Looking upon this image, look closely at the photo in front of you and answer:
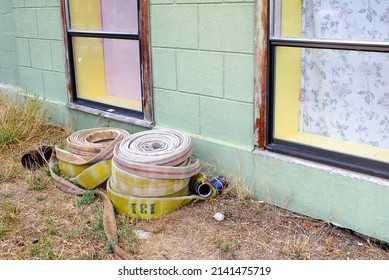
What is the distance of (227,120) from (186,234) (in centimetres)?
98

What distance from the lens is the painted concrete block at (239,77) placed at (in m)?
3.55

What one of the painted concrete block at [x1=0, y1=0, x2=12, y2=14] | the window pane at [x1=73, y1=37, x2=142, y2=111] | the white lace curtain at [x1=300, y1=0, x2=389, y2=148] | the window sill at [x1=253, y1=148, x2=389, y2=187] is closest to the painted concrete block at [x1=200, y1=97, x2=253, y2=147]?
the window sill at [x1=253, y1=148, x2=389, y2=187]

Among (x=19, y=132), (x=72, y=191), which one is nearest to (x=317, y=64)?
(x=72, y=191)

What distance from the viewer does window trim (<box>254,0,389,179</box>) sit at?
3088 mm

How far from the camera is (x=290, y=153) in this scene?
346cm

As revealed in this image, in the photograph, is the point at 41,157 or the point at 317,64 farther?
the point at 41,157

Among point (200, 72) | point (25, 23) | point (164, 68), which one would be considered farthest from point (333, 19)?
→ point (25, 23)

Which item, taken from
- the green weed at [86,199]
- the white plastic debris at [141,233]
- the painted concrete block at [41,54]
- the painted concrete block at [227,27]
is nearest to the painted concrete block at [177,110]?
the painted concrete block at [227,27]

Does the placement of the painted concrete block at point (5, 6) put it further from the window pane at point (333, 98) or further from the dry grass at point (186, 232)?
the window pane at point (333, 98)

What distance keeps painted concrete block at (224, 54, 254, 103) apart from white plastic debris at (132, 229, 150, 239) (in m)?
1.20

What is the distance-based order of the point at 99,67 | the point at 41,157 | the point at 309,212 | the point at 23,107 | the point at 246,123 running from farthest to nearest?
1. the point at 23,107
2. the point at 99,67
3. the point at 41,157
4. the point at 246,123
5. the point at 309,212

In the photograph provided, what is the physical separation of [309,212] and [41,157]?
2607 millimetres

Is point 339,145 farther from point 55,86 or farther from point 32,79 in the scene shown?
point 32,79

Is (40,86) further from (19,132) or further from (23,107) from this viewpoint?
(19,132)
